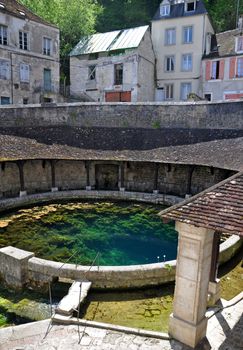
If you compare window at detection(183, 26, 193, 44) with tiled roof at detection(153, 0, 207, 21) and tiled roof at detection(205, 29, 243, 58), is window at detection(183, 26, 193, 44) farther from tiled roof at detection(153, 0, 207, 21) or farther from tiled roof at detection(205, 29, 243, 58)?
tiled roof at detection(205, 29, 243, 58)

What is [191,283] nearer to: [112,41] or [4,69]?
[4,69]

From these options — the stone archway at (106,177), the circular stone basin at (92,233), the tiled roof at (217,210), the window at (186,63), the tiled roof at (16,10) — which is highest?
the tiled roof at (16,10)

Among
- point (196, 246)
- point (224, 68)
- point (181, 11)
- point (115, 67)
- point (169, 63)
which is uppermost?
point (181, 11)

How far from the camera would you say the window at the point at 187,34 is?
78.8 ft

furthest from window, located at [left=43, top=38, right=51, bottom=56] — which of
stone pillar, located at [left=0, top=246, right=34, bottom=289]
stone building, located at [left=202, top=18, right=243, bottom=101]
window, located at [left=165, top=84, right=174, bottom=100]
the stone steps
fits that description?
the stone steps

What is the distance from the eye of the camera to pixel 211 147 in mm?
15141

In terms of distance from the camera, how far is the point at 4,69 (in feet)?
69.9

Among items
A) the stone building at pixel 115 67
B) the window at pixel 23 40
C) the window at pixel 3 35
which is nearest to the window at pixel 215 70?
the stone building at pixel 115 67

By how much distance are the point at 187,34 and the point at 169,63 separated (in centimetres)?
250

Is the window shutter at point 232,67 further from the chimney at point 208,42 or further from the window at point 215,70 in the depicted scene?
the chimney at point 208,42

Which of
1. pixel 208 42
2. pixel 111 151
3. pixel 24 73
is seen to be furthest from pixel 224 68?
pixel 24 73

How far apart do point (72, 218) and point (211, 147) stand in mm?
7515

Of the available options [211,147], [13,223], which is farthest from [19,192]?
[211,147]

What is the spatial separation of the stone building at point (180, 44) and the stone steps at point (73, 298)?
20333mm
